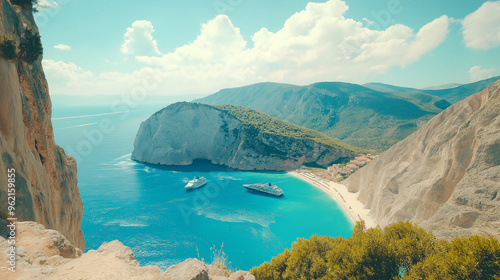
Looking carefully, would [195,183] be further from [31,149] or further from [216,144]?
[31,149]

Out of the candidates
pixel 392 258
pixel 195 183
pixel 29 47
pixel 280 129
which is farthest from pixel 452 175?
pixel 280 129

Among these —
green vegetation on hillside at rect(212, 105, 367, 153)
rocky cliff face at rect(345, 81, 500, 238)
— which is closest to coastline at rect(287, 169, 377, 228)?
rocky cliff face at rect(345, 81, 500, 238)

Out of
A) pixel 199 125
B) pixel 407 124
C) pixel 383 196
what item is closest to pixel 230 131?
pixel 199 125

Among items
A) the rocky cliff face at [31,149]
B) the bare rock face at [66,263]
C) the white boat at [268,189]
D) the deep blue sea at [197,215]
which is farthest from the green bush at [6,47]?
the white boat at [268,189]

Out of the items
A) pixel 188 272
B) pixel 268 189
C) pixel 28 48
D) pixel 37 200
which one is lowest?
pixel 268 189

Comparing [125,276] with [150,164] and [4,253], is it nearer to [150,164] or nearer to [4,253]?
[4,253]

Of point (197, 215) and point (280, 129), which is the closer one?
point (197, 215)

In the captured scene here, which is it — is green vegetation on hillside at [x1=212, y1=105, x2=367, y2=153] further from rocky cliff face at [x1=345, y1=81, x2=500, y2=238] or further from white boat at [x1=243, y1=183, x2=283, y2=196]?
rocky cliff face at [x1=345, y1=81, x2=500, y2=238]

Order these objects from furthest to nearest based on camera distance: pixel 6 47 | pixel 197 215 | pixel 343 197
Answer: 1. pixel 343 197
2. pixel 197 215
3. pixel 6 47
